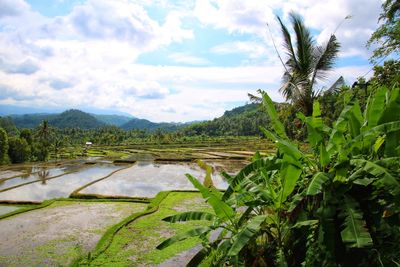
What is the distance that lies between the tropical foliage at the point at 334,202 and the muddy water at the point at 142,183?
1312 centimetres

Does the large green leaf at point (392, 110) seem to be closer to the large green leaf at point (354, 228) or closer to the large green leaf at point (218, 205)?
the large green leaf at point (354, 228)

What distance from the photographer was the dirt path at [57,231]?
8672mm

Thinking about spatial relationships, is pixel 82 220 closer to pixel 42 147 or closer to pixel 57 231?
pixel 57 231

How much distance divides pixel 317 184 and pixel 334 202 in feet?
1.12

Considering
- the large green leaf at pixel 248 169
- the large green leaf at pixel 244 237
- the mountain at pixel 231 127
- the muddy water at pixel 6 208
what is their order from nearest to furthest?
1. the large green leaf at pixel 244 237
2. the large green leaf at pixel 248 169
3. the muddy water at pixel 6 208
4. the mountain at pixel 231 127

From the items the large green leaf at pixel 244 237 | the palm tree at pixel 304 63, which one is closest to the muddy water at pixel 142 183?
the palm tree at pixel 304 63

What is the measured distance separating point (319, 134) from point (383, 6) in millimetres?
9685

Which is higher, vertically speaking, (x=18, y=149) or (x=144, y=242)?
(x=18, y=149)

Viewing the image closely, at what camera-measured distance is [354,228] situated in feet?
11.5

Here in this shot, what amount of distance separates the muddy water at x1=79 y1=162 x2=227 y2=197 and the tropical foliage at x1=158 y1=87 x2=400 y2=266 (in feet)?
43.1

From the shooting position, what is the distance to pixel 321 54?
1006 centimetres

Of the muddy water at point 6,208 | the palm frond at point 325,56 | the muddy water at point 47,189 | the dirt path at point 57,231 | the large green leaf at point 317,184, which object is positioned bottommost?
the muddy water at point 6,208

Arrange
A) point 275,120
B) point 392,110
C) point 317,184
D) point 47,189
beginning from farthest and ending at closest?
point 47,189
point 275,120
point 392,110
point 317,184

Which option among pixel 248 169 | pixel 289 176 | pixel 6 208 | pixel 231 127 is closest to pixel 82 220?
pixel 6 208
